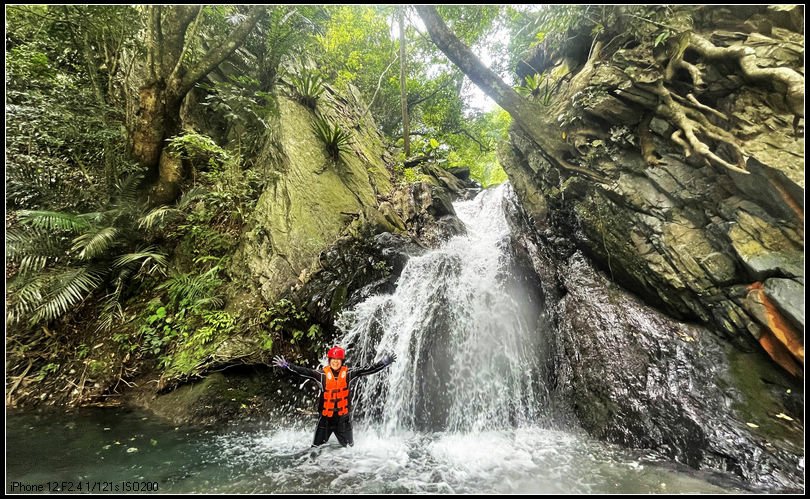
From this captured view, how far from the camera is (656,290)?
5176 mm

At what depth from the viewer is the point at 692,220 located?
15.7ft

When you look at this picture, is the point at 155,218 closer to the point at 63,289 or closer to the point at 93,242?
the point at 93,242

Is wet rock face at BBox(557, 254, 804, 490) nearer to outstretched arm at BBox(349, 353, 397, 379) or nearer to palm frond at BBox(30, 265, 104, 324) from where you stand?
outstretched arm at BBox(349, 353, 397, 379)

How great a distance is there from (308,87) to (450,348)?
798 centimetres

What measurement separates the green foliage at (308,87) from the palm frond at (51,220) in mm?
5848

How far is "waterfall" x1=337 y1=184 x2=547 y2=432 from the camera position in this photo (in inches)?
208

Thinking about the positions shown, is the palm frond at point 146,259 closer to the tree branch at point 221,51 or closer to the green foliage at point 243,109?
the green foliage at point 243,109

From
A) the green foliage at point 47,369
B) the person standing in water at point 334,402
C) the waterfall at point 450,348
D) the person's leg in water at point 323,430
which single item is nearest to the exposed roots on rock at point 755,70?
the waterfall at point 450,348

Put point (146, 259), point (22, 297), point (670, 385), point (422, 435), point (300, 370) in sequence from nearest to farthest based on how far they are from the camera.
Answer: point (300, 370)
point (670, 385)
point (422, 435)
point (22, 297)
point (146, 259)

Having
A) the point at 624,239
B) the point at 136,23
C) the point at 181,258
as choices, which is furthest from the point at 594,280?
the point at 136,23

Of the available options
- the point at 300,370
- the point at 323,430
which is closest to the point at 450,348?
the point at 323,430

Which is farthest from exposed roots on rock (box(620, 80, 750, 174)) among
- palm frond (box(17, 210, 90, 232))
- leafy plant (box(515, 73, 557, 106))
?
palm frond (box(17, 210, 90, 232))

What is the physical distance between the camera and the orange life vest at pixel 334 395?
13.7 ft

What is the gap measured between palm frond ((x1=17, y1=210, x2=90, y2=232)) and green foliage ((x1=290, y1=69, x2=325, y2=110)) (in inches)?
230
